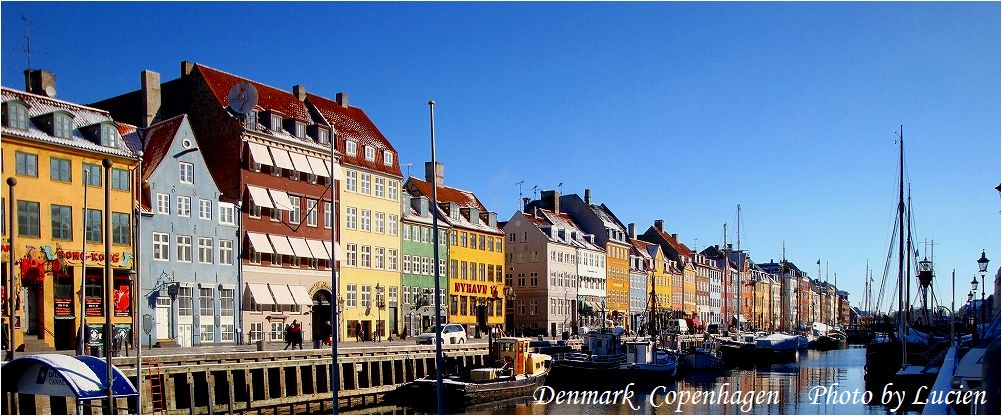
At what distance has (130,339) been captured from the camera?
5119cm

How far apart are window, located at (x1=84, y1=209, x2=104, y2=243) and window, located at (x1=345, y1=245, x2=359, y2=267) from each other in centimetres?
2146

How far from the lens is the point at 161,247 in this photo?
54.7m

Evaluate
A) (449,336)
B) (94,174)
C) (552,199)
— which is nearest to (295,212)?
(449,336)

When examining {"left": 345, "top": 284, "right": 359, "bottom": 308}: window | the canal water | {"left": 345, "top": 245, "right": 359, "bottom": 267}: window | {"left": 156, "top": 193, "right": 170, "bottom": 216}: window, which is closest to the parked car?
{"left": 345, "top": 284, "right": 359, "bottom": 308}: window

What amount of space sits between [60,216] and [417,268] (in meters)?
33.0

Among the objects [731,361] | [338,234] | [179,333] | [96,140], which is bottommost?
[731,361]

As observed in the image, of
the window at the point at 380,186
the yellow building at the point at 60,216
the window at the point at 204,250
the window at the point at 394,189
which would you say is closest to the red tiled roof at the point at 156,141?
the yellow building at the point at 60,216

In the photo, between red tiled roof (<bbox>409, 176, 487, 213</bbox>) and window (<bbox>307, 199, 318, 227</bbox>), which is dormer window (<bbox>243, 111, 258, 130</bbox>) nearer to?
window (<bbox>307, 199, 318, 227</bbox>)

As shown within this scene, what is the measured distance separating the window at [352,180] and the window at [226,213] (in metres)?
10.9

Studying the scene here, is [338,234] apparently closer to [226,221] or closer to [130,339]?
[226,221]

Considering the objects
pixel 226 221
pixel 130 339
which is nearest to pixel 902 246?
pixel 226 221

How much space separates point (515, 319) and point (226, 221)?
46.9 metres

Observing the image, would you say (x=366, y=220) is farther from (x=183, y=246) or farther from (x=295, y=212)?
(x=183, y=246)

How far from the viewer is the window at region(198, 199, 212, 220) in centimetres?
5728
